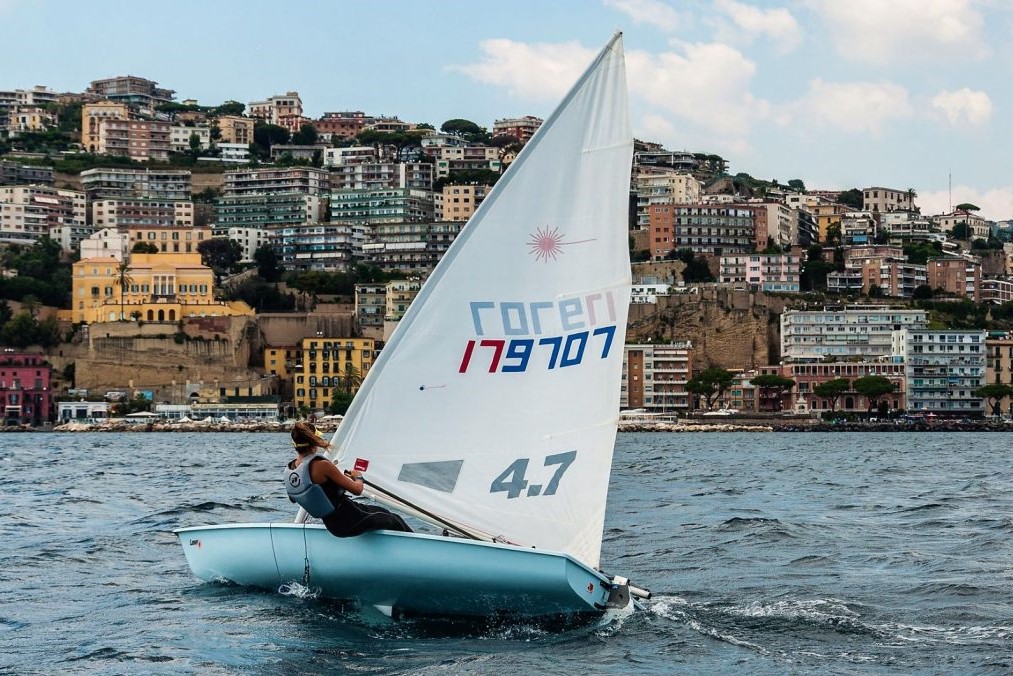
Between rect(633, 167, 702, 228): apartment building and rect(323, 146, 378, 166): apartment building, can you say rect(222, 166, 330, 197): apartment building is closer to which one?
rect(323, 146, 378, 166): apartment building

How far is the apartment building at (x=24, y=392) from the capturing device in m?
97.1

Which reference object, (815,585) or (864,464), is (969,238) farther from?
(815,585)

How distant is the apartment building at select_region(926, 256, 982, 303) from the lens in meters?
123

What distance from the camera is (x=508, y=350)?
1155cm

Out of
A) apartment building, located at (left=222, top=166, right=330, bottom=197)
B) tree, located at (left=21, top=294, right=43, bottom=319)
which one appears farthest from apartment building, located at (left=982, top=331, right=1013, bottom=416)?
apartment building, located at (left=222, top=166, right=330, bottom=197)

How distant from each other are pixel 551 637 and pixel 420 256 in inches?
4564

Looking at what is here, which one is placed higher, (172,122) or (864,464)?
(172,122)

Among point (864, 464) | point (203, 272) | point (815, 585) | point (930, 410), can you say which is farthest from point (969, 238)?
point (815, 585)

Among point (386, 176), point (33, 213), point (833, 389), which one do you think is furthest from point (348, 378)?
point (386, 176)

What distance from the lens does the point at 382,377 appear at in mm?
11523

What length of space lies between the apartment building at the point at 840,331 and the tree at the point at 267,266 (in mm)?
39561

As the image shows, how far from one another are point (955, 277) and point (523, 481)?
385ft

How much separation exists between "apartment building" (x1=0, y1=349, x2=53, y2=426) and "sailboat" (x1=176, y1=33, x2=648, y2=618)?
8940cm

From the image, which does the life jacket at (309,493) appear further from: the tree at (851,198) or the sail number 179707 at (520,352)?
the tree at (851,198)
